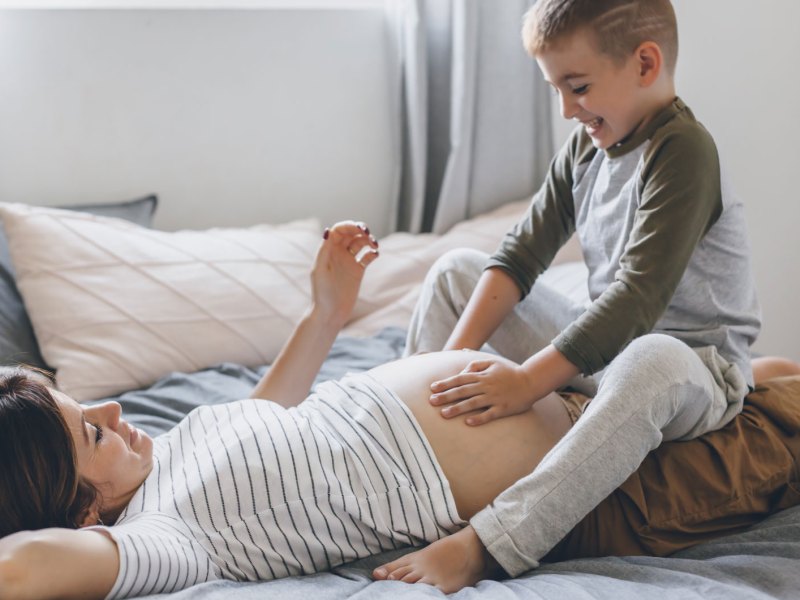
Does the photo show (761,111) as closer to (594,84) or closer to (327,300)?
(594,84)

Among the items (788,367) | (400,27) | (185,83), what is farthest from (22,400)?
(400,27)

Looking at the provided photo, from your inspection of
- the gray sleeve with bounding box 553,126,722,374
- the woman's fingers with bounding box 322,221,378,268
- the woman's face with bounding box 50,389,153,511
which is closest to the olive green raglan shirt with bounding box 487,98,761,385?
the gray sleeve with bounding box 553,126,722,374

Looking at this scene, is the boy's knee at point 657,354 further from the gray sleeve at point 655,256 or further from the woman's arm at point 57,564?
the woman's arm at point 57,564

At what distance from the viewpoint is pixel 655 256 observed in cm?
126

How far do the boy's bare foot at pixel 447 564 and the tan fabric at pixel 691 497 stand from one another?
0.49ft

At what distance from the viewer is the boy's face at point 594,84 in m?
1.31

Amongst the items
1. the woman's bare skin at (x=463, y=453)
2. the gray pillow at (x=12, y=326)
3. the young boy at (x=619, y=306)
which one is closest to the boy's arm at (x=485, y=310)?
the young boy at (x=619, y=306)

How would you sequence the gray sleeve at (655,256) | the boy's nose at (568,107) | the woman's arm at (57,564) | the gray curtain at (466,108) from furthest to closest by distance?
1. the gray curtain at (466,108)
2. the boy's nose at (568,107)
3. the gray sleeve at (655,256)
4. the woman's arm at (57,564)

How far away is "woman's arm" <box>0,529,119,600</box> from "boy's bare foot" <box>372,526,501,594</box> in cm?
31

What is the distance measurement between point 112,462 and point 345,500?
29 centimetres

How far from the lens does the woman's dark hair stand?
97cm

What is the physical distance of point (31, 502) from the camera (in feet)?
3.23

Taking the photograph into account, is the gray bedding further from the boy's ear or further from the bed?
the boy's ear

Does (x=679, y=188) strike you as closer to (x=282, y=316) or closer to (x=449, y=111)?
(x=282, y=316)
